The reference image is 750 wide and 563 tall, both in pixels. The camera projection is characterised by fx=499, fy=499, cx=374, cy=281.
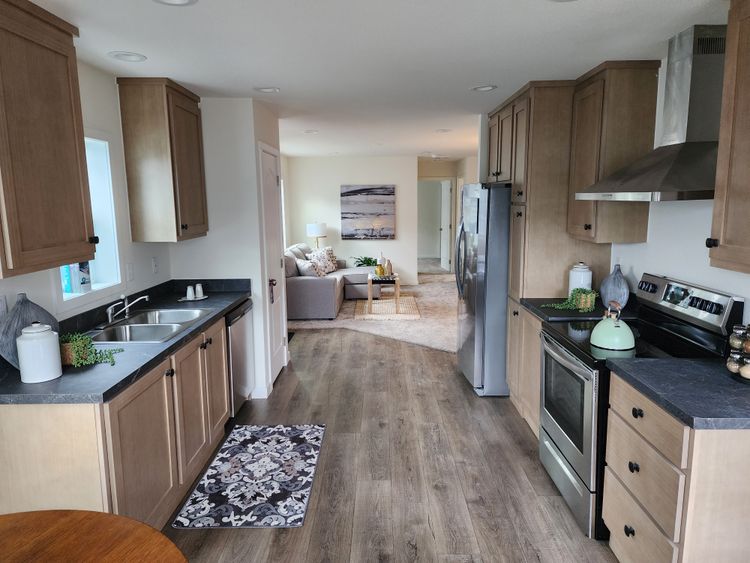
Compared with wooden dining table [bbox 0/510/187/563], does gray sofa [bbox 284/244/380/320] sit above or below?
below

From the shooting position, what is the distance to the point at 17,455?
1.89m

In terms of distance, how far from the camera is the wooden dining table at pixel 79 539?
1.08 m

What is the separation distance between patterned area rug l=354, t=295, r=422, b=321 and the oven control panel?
4088 mm

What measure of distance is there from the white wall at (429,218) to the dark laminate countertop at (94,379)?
10977 mm

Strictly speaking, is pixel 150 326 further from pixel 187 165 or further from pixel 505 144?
pixel 505 144

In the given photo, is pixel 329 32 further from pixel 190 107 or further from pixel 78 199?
pixel 190 107

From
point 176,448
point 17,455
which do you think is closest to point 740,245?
point 176,448

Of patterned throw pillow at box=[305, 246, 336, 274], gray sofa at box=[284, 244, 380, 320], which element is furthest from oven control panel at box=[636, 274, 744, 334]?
patterned throw pillow at box=[305, 246, 336, 274]

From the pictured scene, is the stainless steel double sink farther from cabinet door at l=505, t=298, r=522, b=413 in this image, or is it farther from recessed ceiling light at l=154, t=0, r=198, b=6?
cabinet door at l=505, t=298, r=522, b=413

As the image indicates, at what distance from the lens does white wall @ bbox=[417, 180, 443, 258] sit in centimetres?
1313

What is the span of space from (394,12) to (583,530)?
2513 mm

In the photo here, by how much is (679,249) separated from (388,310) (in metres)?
4.84

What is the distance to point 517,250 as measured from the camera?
3693mm

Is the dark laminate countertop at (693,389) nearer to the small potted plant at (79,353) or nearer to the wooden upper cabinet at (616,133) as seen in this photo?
the wooden upper cabinet at (616,133)
